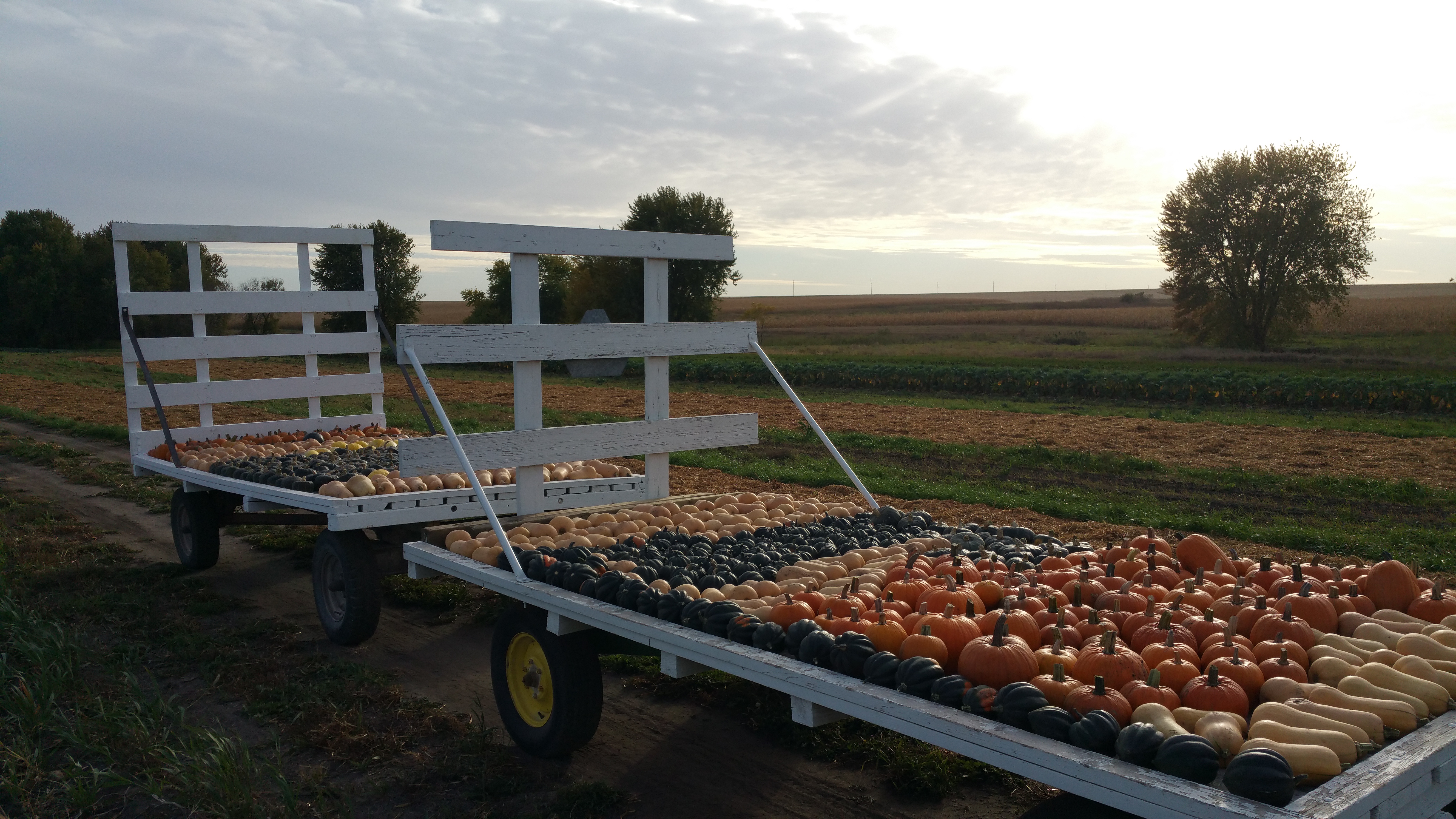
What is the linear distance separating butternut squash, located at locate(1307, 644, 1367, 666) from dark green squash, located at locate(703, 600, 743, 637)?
6.35 ft

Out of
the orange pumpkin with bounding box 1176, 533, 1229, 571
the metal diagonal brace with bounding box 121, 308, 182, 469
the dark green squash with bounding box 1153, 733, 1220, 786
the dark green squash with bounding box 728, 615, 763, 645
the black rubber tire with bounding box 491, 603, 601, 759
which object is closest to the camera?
the dark green squash with bounding box 1153, 733, 1220, 786

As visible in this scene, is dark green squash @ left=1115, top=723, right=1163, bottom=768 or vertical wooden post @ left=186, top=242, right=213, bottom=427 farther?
vertical wooden post @ left=186, top=242, right=213, bottom=427

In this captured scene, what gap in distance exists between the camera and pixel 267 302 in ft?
30.0

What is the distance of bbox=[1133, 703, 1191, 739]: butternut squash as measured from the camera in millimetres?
2525

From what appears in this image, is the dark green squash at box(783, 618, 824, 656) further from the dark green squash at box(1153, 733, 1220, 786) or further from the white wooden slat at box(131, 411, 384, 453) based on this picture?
the white wooden slat at box(131, 411, 384, 453)

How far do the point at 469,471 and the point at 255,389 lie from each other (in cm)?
526

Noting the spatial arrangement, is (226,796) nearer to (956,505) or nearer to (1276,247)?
(956,505)

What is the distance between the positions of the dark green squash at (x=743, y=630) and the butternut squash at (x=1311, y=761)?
1674mm

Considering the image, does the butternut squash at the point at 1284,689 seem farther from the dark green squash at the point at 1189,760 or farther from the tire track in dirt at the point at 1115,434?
the tire track in dirt at the point at 1115,434

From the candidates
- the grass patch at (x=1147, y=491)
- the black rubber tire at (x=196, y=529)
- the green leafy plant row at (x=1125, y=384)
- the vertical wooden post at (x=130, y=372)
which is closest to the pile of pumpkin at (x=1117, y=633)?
the black rubber tire at (x=196, y=529)

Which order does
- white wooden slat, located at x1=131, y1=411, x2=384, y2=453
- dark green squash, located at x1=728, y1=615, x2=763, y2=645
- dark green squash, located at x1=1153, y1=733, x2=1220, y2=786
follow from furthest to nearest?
1. white wooden slat, located at x1=131, y1=411, x2=384, y2=453
2. dark green squash, located at x1=728, y1=615, x2=763, y2=645
3. dark green squash, located at x1=1153, y1=733, x2=1220, y2=786

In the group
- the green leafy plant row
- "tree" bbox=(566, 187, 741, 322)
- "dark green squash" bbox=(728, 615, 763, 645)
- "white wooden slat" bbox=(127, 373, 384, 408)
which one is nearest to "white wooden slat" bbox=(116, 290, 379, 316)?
"white wooden slat" bbox=(127, 373, 384, 408)

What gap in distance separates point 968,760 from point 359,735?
2986 millimetres

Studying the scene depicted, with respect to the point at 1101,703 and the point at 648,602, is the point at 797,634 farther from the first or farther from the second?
the point at 1101,703
